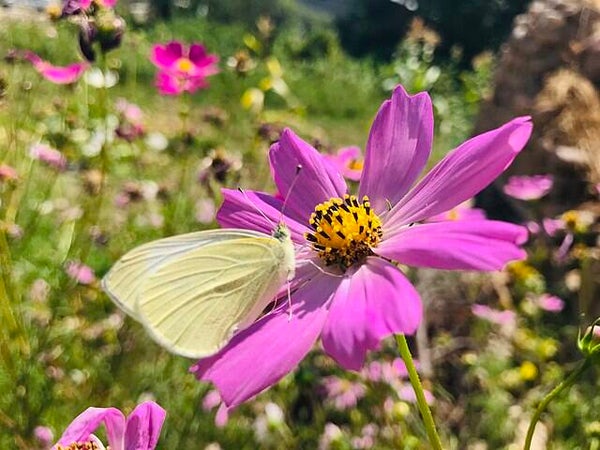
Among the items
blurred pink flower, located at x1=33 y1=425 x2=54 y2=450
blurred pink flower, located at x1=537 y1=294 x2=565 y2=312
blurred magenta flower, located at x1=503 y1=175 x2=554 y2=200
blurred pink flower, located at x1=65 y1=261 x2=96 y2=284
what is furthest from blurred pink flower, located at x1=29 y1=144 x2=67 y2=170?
blurred pink flower, located at x1=537 y1=294 x2=565 y2=312

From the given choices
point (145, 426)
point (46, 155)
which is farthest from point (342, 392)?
point (145, 426)

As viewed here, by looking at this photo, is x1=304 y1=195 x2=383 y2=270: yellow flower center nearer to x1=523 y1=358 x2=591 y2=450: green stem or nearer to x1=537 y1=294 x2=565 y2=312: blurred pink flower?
x1=523 y1=358 x2=591 y2=450: green stem

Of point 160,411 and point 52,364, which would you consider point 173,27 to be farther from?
point 160,411

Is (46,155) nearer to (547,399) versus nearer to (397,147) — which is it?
(397,147)

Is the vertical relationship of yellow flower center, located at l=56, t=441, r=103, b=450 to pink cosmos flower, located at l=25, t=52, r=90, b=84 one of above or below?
above

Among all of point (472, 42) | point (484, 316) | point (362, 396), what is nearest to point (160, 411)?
point (362, 396)

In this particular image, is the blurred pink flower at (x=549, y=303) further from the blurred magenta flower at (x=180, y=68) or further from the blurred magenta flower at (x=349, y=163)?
the blurred magenta flower at (x=180, y=68)
